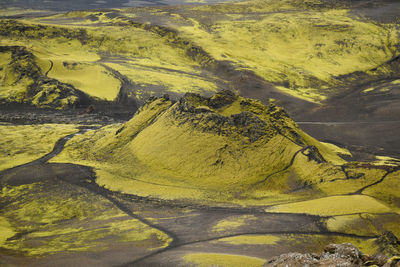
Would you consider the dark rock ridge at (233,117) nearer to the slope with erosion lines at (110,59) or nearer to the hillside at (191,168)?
the hillside at (191,168)

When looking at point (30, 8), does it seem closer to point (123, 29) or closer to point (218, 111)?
point (123, 29)

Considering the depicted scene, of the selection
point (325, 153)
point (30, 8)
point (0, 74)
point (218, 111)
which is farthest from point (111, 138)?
point (30, 8)

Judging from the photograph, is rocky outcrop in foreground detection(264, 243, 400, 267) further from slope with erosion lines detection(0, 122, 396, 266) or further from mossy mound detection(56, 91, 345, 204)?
mossy mound detection(56, 91, 345, 204)

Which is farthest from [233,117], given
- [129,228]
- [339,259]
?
[339,259]

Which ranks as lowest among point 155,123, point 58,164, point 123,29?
point 58,164

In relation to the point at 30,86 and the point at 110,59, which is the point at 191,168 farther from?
the point at 110,59
